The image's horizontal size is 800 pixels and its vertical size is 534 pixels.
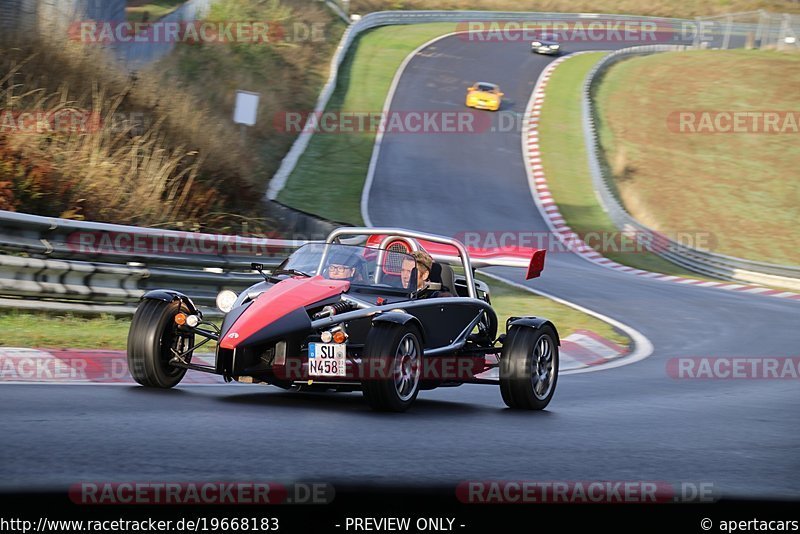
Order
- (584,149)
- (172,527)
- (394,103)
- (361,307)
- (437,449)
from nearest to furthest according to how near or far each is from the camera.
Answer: (172,527), (437,449), (361,307), (584,149), (394,103)

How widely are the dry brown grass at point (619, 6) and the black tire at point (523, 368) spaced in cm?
5042

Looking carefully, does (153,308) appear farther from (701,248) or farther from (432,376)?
(701,248)

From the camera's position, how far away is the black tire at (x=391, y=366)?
7238 mm

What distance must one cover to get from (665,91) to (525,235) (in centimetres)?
1709

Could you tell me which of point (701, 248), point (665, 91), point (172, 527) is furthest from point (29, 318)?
point (665, 91)

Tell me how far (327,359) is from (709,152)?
3094 cm

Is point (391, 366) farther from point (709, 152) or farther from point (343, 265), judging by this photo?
point (709, 152)

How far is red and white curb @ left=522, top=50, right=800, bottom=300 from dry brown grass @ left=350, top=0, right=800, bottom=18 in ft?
61.4

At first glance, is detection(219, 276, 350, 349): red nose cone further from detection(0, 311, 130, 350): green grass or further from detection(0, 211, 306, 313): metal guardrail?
detection(0, 211, 306, 313): metal guardrail

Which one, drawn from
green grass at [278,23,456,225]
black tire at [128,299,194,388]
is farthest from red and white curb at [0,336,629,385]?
green grass at [278,23,456,225]

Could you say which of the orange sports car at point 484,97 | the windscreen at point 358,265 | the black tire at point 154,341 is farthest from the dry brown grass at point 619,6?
the black tire at point 154,341

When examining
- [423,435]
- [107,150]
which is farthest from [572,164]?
[423,435]

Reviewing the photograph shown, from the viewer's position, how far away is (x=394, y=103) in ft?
128

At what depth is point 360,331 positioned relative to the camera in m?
7.85
